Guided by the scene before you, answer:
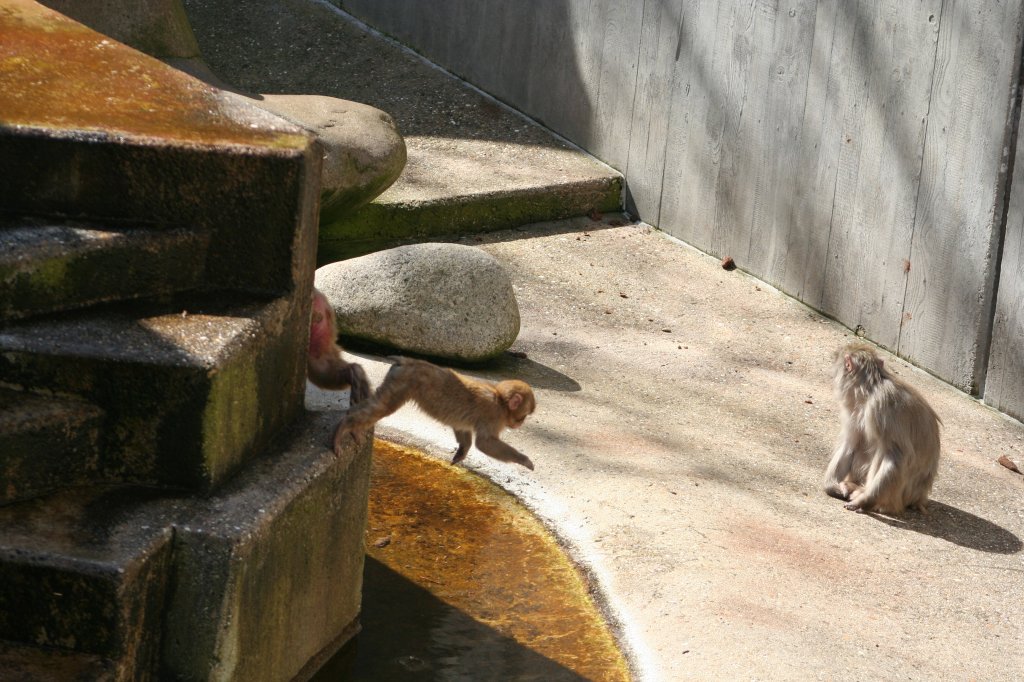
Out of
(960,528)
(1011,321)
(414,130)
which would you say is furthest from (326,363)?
(414,130)

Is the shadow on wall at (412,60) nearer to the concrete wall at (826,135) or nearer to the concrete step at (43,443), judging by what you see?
the concrete wall at (826,135)

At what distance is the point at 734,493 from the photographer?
197 inches

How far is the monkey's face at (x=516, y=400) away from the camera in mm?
4371

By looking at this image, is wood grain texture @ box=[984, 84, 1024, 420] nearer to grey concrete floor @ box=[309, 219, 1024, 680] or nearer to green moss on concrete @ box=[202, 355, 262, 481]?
grey concrete floor @ box=[309, 219, 1024, 680]

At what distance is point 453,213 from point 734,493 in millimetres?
3578

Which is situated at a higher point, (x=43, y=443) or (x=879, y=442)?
(x=43, y=443)

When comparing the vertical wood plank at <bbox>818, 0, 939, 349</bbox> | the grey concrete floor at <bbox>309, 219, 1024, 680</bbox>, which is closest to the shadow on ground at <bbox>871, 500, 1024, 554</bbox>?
the grey concrete floor at <bbox>309, 219, 1024, 680</bbox>

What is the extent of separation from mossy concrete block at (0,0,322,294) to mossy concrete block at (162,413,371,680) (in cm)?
53

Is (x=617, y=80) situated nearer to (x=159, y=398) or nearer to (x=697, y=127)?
(x=697, y=127)

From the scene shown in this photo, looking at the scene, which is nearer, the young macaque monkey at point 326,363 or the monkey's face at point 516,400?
the young macaque monkey at point 326,363

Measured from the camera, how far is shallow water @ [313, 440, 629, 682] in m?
3.82

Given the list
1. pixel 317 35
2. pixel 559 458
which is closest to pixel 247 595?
pixel 559 458

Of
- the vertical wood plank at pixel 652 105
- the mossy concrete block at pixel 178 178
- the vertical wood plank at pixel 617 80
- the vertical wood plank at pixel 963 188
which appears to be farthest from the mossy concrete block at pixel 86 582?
the vertical wood plank at pixel 617 80

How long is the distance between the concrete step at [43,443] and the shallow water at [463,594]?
995mm
